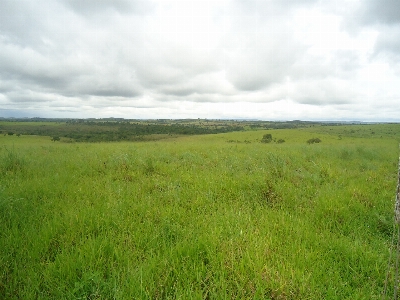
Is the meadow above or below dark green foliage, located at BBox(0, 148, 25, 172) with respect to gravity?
below

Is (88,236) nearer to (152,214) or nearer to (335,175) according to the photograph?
(152,214)

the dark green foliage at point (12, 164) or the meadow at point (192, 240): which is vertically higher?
the dark green foliage at point (12, 164)

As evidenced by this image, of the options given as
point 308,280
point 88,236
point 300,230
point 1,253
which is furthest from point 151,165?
point 308,280

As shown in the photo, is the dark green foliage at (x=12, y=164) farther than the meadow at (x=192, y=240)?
Yes

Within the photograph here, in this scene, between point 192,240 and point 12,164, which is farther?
point 12,164

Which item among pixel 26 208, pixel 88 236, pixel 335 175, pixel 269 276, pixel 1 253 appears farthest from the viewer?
pixel 335 175

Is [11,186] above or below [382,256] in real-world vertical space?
above

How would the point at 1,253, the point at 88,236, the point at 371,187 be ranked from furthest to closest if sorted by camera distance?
the point at 371,187
the point at 88,236
the point at 1,253

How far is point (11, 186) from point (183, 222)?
202 inches

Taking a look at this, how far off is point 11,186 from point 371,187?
34.4 feet

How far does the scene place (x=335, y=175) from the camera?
7.56 meters

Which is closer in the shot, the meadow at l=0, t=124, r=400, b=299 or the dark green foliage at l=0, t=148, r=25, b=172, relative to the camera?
the meadow at l=0, t=124, r=400, b=299

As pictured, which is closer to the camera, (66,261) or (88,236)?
(66,261)

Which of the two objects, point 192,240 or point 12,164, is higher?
point 12,164
